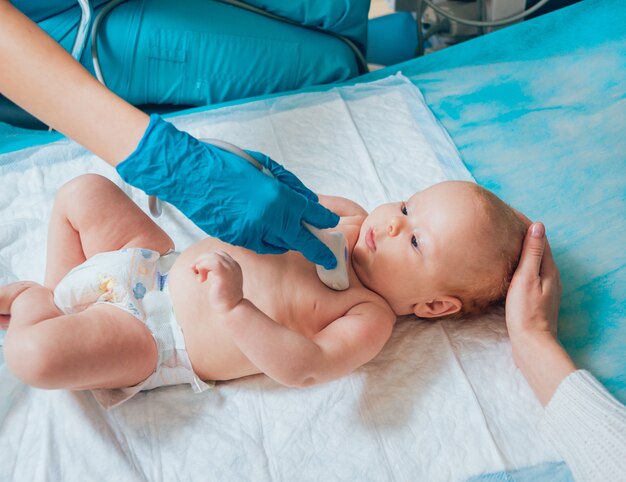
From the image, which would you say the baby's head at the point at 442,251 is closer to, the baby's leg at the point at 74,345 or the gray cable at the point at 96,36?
the baby's leg at the point at 74,345

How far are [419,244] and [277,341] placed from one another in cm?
34

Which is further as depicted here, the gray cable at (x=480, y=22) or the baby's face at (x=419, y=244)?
the gray cable at (x=480, y=22)

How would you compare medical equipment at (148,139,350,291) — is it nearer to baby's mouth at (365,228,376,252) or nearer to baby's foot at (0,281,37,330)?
baby's mouth at (365,228,376,252)

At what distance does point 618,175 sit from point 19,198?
1.41 meters

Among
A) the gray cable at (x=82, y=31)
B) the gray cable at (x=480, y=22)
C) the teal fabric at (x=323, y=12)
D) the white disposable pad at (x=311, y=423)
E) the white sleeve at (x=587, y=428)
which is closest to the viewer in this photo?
the white sleeve at (x=587, y=428)

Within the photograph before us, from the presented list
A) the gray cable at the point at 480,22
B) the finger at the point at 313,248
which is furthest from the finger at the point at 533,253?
the gray cable at the point at 480,22

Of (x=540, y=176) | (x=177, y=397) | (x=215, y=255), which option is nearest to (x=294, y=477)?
(x=177, y=397)

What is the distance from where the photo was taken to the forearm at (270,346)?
1.00m

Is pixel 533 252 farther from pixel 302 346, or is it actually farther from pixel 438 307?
pixel 302 346

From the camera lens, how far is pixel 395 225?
1169 millimetres

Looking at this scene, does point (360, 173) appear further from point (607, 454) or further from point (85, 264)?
point (607, 454)

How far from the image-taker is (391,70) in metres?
1.90

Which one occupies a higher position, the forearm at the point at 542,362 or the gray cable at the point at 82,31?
the gray cable at the point at 82,31

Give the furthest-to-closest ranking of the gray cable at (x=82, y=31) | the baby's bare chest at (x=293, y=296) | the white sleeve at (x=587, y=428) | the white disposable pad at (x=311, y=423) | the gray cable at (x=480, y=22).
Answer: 1. the gray cable at (x=480, y=22)
2. the gray cable at (x=82, y=31)
3. the baby's bare chest at (x=293, y=296)
4. the white disposable pad at (x=311, y=423)
5. the white sleeve at (x=587, y=428)
